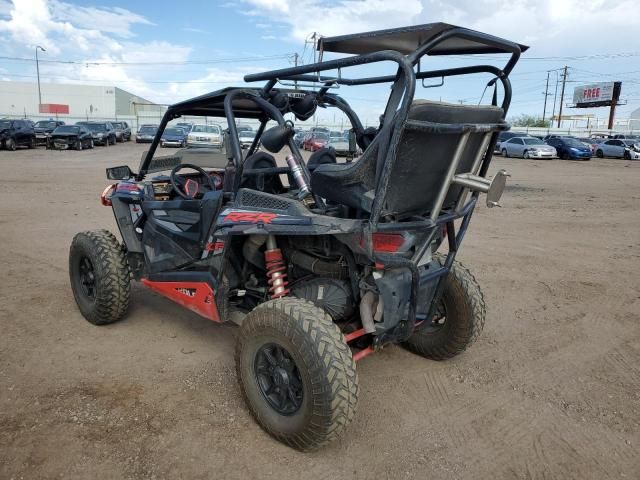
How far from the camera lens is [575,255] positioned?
7188mm

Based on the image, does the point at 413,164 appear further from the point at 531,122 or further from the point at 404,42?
the point at 531,122

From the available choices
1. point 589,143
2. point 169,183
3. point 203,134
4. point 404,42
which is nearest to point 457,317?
point 404,42

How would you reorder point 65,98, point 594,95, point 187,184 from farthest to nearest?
1. point 65,98
2. point 594,95
3. point 187,184

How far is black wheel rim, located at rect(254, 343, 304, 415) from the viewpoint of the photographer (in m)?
2.87

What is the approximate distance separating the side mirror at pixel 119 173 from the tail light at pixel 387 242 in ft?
9.14

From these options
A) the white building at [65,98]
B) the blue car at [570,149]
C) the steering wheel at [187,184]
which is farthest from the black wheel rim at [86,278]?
the white building at [65,98]

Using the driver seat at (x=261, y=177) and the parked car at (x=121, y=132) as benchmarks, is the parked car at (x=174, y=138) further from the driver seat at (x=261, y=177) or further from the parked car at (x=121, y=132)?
the driver seat at (x=261, y=177)

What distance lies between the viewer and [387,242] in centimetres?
278

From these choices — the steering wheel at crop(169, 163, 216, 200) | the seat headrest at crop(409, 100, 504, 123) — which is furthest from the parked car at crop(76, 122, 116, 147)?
the seat headrest at crop(409, 100, 504, 123)

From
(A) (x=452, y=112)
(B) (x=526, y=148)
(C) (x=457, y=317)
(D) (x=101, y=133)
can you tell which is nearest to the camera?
(A) (x=452, y=112)

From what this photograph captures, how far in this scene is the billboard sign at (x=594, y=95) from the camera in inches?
2495

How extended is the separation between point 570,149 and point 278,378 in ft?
108

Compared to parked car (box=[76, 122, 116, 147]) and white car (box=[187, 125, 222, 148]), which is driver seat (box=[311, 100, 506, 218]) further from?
parked car (box=[76, 122, 116, 147])

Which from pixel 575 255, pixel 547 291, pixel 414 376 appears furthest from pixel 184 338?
pixel 575 255
